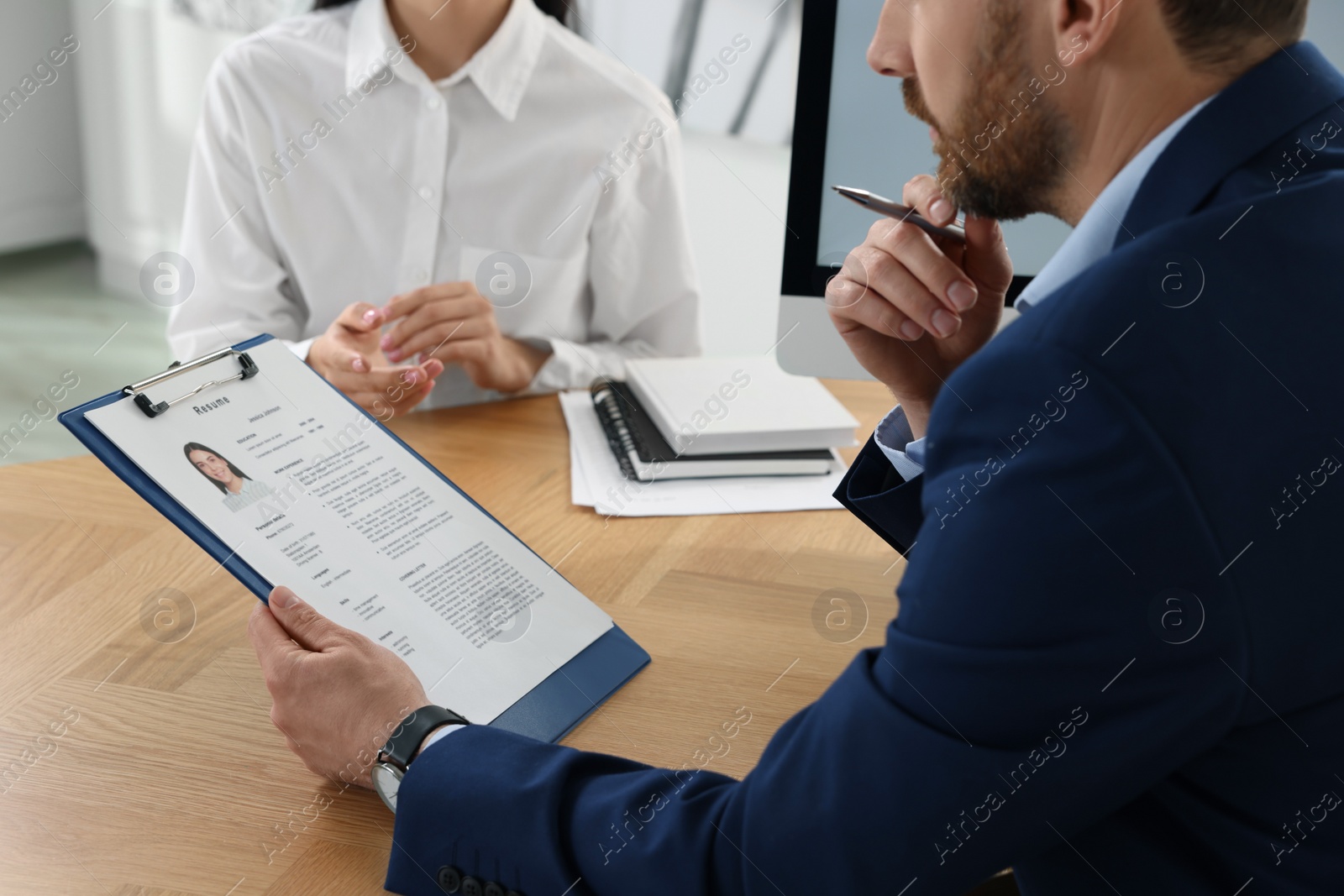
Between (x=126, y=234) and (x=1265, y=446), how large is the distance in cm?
450

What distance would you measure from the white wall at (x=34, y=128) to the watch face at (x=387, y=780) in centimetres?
432

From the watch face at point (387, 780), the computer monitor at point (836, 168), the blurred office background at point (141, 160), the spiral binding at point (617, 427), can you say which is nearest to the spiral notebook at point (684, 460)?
the spiral binding at point (617, 427)

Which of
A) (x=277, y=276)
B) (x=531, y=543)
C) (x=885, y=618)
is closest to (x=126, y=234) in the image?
(x=277, y=276)

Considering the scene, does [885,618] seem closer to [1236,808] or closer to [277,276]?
[1236,808]

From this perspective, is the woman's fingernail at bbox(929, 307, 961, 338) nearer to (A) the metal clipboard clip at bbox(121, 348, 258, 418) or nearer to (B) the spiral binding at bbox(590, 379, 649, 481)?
(B) the spiral binding at bbox(590, 379, 649, 481)

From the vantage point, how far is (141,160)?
4.10 meters

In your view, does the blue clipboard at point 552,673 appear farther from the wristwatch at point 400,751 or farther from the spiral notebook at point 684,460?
the spiral notebook at point 684,460

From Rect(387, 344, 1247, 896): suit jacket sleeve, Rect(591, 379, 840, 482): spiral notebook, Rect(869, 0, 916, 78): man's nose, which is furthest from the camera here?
Rect(591, 379, 840, 482): spiral notebook

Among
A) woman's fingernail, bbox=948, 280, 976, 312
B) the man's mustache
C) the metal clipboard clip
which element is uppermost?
the man's mustache

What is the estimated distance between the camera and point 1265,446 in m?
0.52

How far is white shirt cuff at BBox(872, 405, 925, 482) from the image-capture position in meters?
0.93

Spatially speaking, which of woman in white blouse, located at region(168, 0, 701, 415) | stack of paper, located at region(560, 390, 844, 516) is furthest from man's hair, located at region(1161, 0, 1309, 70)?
woman in white blouse, located at region(168, 0, 701, 415)

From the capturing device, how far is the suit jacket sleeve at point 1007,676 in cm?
51

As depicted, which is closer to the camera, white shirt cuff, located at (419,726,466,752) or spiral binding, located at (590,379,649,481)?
white shirt cuff, located at (419,726,466,752)
